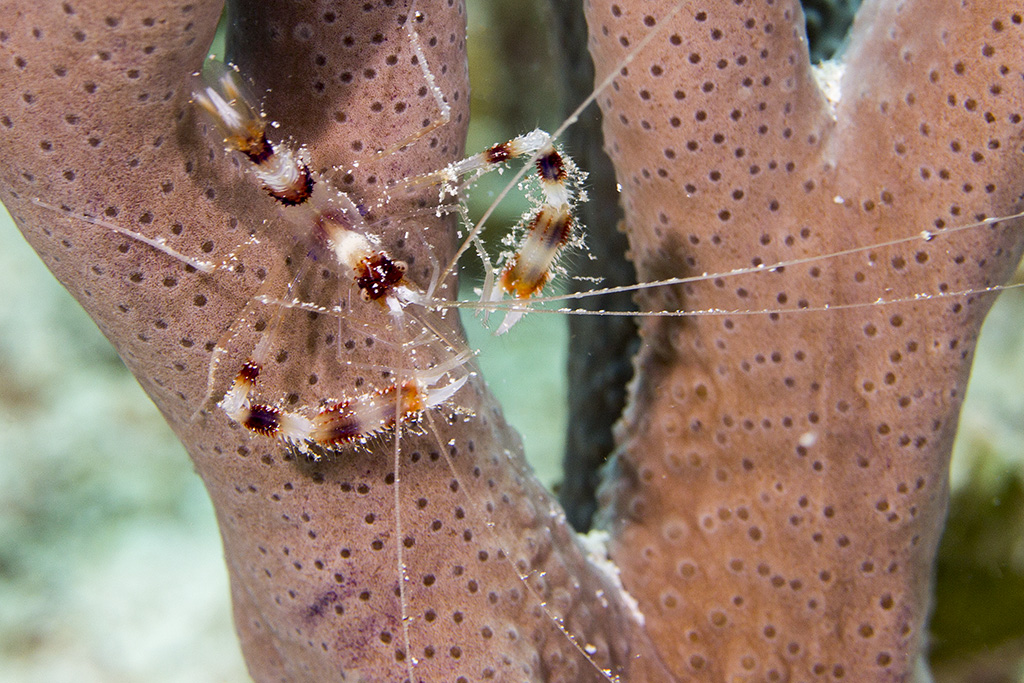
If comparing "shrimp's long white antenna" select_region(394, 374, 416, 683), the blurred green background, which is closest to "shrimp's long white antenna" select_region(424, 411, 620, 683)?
"shrimp's long white antenna" select_region(394, 374, 416, 683)

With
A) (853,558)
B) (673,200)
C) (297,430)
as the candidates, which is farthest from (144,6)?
(853,558)

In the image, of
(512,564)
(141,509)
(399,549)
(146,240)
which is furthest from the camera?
(141,509)

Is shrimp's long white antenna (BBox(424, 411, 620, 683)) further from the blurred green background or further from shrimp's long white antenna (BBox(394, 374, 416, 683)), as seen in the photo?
the blurred green background

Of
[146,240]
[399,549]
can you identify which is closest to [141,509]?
[399,549]

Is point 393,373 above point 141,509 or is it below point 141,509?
above

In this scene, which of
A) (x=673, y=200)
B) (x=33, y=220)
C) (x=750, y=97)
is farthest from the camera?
(x=673, y=200)

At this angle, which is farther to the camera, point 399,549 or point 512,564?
point 512,564

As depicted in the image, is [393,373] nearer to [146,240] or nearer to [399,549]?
[399,549]

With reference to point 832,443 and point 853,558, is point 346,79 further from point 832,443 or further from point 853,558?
point 853,558

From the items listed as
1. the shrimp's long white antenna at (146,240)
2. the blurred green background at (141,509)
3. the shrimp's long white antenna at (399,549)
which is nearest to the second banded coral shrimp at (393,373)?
the shrimp's long white antenna at (399,549)
